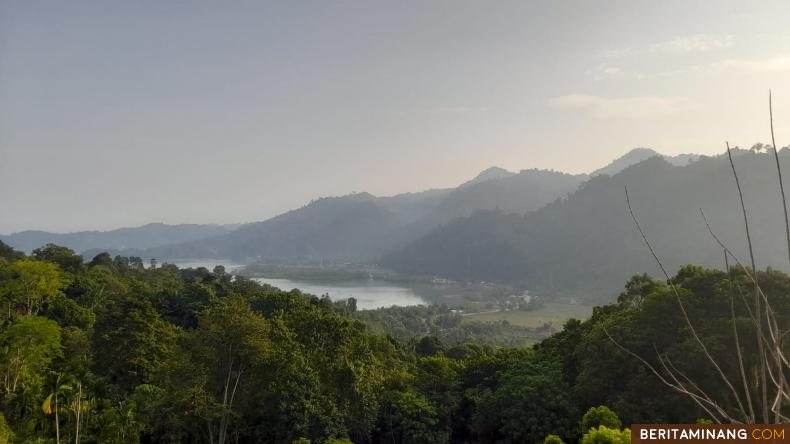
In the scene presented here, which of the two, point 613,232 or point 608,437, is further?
point 613,232

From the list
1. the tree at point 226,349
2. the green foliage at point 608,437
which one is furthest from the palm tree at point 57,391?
the green foliage at point 608,437

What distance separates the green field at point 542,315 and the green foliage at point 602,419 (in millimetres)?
47640

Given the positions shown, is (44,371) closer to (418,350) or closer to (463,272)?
(418,350)

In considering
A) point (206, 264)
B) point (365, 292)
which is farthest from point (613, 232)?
point (206, 264)

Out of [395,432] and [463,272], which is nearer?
[395,432]

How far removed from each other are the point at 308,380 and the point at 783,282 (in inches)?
542

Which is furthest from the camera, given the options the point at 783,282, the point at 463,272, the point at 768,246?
the point at 463,272

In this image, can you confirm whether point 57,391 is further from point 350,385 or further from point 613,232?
point 613,232

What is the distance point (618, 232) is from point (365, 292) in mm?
54741

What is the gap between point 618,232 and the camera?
314 ft

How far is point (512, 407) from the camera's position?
44.0 ft

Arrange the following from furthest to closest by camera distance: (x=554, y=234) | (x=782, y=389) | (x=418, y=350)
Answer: (x=554, y=234)
(x=418, y=350)
(x=782, y=389)

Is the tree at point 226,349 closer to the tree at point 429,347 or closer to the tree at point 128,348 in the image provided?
the tree at point 128,348

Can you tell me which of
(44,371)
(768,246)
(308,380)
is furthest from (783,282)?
(768,246)
